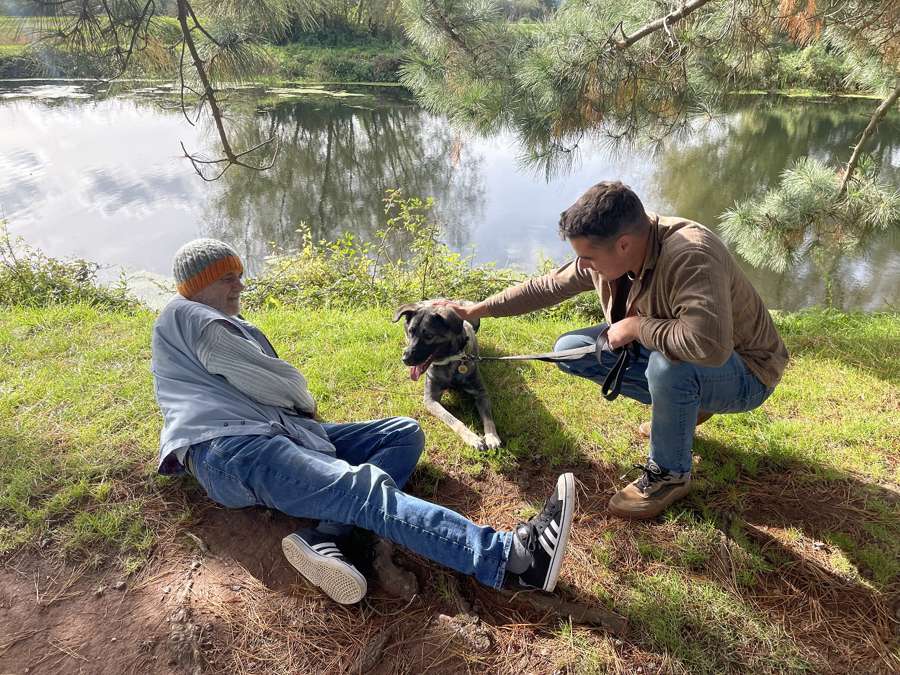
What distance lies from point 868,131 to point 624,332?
14.6 ft

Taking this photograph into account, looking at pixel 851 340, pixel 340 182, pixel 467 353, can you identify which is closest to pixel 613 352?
pixel 467 353

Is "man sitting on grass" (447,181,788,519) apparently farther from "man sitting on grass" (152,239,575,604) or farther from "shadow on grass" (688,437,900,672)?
"man sitting on grass" (152,239,575,604)

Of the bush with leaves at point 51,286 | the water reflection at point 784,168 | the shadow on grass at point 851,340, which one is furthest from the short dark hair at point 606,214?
the bush with leaves at point 51,286

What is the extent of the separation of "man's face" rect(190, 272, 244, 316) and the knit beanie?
1.0 inches

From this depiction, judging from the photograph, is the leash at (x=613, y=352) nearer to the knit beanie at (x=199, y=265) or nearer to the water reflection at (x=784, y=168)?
the knit beanie at (x=199, y=265)

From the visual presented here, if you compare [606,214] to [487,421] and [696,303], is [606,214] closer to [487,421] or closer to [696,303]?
[696,303]

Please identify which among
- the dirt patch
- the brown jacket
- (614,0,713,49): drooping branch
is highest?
(614,0,713,49): drooping branch

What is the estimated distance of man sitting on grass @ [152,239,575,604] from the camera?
6.68 feet

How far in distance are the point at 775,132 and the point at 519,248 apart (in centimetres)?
1410

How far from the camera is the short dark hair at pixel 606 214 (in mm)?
2074

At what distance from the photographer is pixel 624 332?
2396mm

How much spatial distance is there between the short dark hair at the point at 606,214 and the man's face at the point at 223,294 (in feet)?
5.31

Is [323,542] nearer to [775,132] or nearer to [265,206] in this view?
[265,206]

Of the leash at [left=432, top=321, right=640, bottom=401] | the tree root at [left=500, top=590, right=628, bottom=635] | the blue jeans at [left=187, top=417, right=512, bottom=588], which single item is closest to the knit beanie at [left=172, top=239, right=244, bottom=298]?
the blue jeans at [left=187, top=417, right=512, bottom=588]
